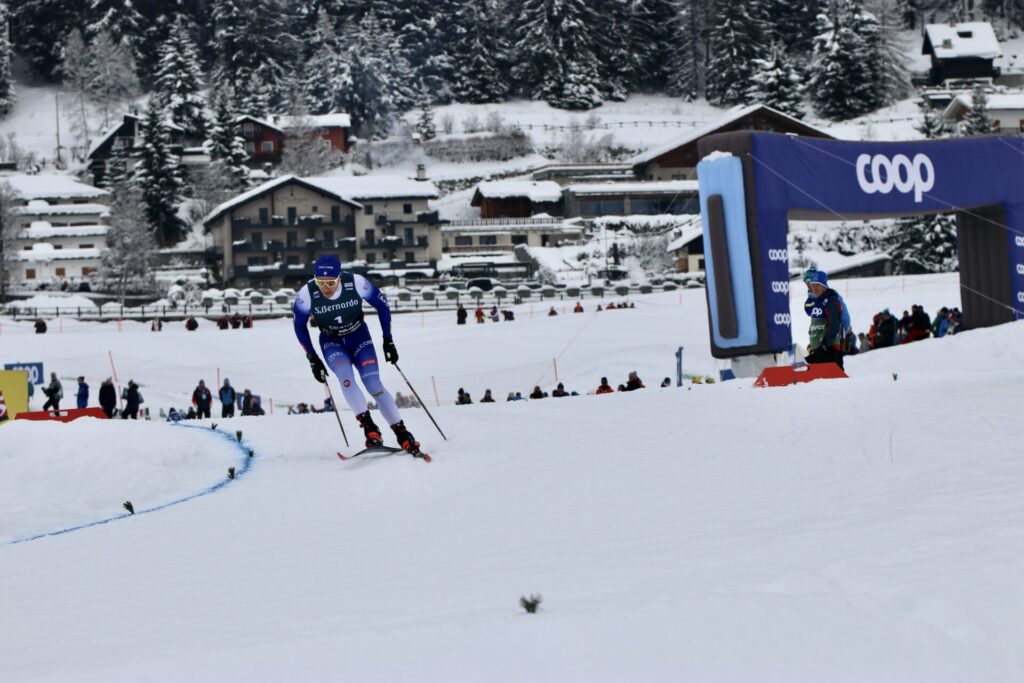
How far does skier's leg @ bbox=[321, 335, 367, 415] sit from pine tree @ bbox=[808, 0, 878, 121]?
87.7 meters

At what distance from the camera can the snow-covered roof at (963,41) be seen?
99.2m

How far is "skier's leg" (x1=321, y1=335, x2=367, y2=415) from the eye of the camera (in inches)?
380

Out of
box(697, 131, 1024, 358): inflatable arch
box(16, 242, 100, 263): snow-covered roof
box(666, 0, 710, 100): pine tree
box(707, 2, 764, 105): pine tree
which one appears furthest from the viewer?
box(666, 0, 710, 100): pine tree

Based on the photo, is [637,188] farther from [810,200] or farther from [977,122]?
[810,200]

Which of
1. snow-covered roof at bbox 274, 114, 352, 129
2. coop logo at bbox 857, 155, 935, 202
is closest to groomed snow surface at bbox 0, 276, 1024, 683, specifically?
coop logo at bbox 857, 155, 935, 202

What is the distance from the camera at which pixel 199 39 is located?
119125mm

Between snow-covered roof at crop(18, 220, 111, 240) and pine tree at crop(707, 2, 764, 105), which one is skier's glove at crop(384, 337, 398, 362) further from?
pine tree at crop(707, 2, 764, 105)

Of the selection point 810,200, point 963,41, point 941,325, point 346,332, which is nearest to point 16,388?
point 810,200

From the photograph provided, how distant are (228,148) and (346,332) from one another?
268ft

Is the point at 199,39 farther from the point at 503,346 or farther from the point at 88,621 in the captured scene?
the point at 88,621

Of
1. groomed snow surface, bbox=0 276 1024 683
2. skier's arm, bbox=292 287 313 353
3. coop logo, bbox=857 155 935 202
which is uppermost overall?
coop logo, bbox=857 155 935 202

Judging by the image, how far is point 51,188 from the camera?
3428 inches

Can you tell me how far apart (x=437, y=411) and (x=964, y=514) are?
862cm

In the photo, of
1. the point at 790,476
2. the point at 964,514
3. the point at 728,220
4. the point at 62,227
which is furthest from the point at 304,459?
the point at 62,227
